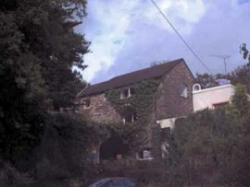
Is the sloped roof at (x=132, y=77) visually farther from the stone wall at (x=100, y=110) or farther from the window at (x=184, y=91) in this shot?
the window at (x=184, y=91)

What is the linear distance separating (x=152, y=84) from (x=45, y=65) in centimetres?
2538

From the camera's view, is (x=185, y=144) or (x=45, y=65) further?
(x=185, y=144)

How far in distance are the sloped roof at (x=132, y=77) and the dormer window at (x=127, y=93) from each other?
1.96ft

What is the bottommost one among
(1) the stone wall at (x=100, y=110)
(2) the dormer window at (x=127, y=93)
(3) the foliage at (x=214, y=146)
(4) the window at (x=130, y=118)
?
(3) the foliage at (x=214, y=146)

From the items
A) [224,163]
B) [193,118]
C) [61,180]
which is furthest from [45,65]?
[193,118]

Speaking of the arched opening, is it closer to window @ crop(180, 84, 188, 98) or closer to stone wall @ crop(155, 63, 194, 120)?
stone wall @ crop(155, 63, 194, 120)

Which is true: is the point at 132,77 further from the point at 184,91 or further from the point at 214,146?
the point at 214,146

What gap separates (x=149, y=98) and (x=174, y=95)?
10.8 feet

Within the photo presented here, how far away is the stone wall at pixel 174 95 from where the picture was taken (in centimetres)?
5844

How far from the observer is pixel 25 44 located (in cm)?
3078

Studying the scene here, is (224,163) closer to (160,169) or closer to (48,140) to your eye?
(160,169)

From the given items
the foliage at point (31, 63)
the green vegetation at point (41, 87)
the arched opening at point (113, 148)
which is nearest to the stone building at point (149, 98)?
the arched opening at point (113, 148)

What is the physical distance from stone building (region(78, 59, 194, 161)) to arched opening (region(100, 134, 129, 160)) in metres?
1.69

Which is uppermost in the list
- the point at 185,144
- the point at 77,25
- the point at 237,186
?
the point at 77,25
